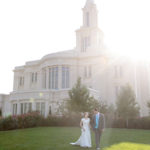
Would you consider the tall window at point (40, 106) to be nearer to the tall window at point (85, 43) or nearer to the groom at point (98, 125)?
the tall window at point (85, 43)

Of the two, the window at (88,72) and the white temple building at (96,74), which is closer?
the white temple building at (96,74)

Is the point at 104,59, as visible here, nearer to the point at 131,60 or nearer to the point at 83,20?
the point at 131,60

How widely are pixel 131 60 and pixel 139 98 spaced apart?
628cm

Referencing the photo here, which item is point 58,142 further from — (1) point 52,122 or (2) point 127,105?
(2) point 127,105

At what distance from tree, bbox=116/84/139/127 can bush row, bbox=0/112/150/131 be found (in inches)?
33.9

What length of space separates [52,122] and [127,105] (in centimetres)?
843

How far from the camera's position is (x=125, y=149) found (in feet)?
28.0

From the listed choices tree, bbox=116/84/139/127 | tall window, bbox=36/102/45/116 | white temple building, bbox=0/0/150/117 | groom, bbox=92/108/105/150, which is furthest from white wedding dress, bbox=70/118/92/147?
white temple building, bbox=0/0/150/117

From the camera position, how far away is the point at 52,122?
71.0ft

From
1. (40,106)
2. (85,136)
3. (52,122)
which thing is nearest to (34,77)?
(40,106)

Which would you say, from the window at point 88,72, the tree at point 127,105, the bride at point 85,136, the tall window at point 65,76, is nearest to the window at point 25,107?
the tall window at point 65,76

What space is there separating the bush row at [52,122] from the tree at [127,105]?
0.86 m

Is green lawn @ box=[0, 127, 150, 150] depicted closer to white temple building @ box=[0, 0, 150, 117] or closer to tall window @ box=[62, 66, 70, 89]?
white temple building @ box=[0, 0, 150, 117]

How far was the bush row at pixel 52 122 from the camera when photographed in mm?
18062
